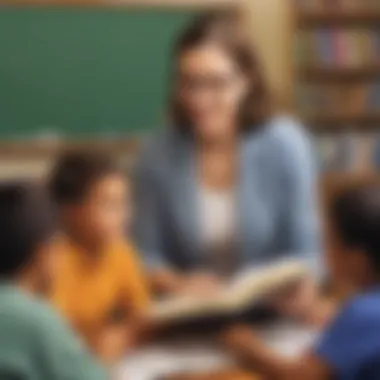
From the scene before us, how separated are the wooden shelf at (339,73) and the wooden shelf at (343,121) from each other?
12cm

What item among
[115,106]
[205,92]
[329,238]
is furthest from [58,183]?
[115,106]

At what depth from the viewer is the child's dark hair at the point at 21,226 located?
108 centimetres

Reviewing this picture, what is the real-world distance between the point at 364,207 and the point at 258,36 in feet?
4.60

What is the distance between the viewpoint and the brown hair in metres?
1.35

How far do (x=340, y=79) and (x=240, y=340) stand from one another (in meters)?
1.66

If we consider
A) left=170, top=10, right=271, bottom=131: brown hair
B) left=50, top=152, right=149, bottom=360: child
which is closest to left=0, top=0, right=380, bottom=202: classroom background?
left=170, top=10, right=271, bottom=131: brown hair

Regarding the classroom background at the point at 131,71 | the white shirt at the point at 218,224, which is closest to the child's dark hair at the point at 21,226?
the white shirt at the point at 218,224

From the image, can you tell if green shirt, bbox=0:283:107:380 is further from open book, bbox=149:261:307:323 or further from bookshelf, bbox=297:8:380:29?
bookshelf, bbox=297:8:380:29

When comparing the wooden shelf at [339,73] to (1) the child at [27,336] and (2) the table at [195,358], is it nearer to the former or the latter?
(2) the table at [195,358]

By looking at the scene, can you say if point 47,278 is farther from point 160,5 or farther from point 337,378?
point 160,5

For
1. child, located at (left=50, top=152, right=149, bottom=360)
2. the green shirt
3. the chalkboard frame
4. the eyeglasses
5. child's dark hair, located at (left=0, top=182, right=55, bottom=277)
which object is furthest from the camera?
the chalkboard frame

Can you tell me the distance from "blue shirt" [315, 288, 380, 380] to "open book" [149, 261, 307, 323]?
17 centimetres

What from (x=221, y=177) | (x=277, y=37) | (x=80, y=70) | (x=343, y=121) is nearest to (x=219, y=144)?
(x=221, y=177)

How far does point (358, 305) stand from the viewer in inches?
40.0
